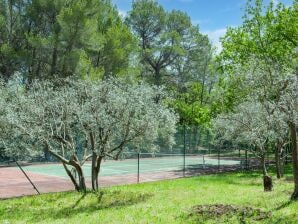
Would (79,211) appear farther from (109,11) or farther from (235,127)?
(109,11)

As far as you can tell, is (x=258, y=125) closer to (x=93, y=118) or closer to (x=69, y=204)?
(x=93, y=118)

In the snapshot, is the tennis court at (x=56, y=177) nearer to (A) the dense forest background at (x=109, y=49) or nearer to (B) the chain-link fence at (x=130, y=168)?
(B) the chain-link fence at (x=130, y=168)

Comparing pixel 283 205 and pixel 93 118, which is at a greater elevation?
pixel 93 118

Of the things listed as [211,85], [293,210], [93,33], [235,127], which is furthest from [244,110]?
[211,85]

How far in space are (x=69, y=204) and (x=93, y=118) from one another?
9.19ft

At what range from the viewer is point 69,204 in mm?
12984

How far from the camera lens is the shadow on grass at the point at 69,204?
1138 centimetres

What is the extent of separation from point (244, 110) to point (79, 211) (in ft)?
33.7

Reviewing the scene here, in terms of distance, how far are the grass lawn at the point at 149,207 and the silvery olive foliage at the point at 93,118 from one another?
68.2 inches

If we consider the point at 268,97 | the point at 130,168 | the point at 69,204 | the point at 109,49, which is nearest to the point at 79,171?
the point at 69,204

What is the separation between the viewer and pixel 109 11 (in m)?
40.8

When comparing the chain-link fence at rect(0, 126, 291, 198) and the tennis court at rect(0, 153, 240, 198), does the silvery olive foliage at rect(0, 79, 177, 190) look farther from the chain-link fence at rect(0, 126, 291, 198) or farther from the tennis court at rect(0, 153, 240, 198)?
the tennis court at rect(0, 153, 240, 198)

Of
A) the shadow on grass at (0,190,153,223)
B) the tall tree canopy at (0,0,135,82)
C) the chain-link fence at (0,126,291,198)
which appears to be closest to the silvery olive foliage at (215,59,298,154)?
the chain-link fence at (0,126,291,198)

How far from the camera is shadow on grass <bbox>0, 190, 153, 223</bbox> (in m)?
11.4
